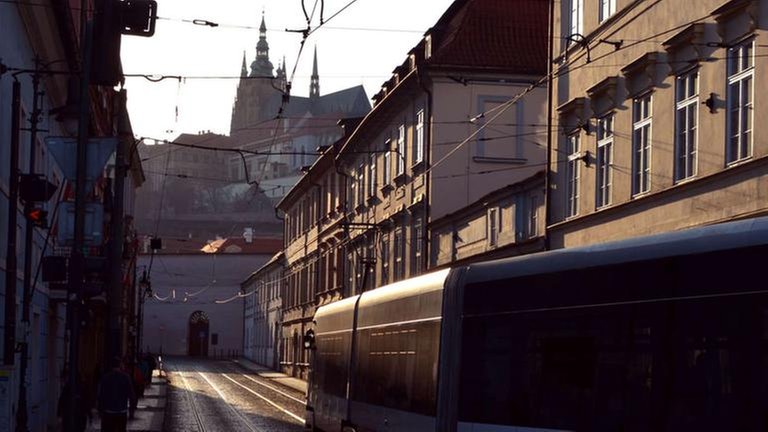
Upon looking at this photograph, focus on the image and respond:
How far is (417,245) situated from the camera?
4166 cm

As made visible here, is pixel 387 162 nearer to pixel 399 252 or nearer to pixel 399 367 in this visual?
pixel 399 252

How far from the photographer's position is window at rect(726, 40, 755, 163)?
62.2ft

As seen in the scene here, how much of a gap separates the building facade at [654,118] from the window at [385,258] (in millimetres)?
18689

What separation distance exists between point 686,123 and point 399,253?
23.7m

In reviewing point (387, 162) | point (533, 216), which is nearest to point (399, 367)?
point (533, 216)

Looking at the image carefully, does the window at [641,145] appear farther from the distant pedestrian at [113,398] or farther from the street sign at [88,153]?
the street sign at [88,153]

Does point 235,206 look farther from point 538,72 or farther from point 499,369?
point 499,369

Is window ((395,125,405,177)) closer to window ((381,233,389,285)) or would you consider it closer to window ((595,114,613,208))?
window ((381,233,389,285))

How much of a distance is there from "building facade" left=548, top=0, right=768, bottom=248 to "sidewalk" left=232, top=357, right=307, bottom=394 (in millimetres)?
31498

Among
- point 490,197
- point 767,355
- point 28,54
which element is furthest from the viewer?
point 490,197

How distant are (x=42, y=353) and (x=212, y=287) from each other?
88081mm

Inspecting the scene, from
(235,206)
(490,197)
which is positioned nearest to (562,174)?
(490,197)

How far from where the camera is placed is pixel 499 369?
43.4 feet

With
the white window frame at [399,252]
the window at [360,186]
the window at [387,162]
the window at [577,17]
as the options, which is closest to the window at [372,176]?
the window at [360,186]
